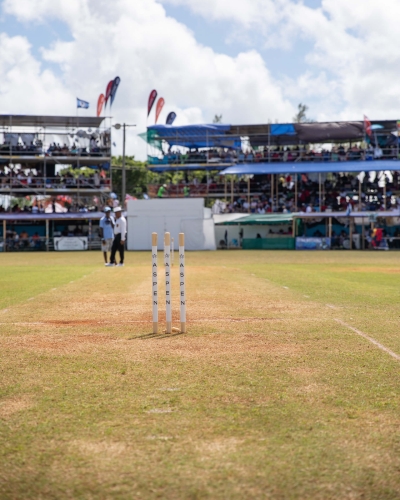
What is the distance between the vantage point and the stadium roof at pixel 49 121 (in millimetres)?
67250

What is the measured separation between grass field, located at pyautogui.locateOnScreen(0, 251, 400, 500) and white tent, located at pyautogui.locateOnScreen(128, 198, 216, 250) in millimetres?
43309

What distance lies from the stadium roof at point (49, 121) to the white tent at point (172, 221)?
48.4ft

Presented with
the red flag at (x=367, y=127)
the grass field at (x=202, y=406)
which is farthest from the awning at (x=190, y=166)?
the grass field at (x=202, y=406)

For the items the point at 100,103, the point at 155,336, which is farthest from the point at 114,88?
the point at 155,336

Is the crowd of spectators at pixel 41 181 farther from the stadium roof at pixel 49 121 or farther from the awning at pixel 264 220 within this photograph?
the awning at pixel 264 220

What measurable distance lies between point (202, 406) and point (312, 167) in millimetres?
59422

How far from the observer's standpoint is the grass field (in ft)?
14.3

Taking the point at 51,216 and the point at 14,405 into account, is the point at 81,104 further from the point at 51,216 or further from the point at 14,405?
the point at 14,405

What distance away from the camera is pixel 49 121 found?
6800cm

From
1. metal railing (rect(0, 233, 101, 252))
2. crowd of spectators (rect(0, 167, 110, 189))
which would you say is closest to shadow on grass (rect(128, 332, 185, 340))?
metal railing (rect(0, 233, 101, 252))

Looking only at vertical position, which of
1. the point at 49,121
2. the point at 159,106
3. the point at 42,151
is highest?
the point at 159,106

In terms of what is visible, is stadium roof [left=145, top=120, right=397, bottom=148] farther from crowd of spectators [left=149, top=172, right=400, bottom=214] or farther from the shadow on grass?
the shadow on grass

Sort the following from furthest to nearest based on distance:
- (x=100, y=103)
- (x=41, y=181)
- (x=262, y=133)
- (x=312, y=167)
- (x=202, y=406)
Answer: (x=100, y=103) → (x=262, y=133) → (x=41, y=181) → (x=312, y=167) → (x=202, y=406)

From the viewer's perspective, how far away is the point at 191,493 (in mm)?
4133
